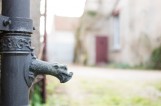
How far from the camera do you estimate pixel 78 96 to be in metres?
4.81

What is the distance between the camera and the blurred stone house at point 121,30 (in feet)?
39.4

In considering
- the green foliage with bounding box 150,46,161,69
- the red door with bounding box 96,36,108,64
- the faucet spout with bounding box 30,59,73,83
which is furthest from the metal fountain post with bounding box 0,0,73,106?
the red door with bounding box 96,36,108,64

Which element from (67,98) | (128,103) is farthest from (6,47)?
(67,98)

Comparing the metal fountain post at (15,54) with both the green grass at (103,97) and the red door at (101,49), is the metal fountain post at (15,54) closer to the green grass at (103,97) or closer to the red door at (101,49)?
the green grass at (103,97)

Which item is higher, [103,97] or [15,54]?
[15,54]

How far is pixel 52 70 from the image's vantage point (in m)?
1.38

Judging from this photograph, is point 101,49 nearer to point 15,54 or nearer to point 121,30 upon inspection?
point 121,30

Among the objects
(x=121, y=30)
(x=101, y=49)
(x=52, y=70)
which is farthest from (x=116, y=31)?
(x=52, y=70)

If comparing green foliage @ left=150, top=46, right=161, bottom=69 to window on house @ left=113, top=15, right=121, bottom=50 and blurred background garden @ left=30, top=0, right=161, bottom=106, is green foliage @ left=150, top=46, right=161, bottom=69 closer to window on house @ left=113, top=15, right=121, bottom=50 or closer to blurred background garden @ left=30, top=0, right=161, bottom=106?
blurred background garden @ left=30, top=0, right=161, bottom=106

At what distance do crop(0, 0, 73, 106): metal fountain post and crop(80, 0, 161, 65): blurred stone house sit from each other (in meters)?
10.3

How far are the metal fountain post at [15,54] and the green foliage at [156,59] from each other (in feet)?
33.3

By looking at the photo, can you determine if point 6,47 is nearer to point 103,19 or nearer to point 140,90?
point 140,90

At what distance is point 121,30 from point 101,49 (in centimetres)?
223

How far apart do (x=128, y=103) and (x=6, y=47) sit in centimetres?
299
